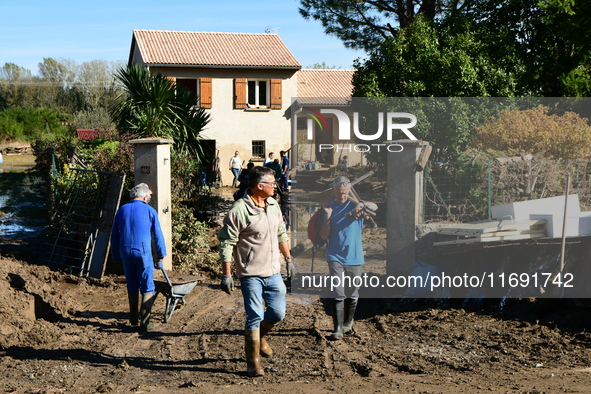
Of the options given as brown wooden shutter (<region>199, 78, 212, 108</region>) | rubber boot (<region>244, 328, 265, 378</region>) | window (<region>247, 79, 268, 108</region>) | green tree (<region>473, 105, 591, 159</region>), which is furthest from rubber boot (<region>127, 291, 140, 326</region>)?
window (<region>247, 79, 268, 108</region>)

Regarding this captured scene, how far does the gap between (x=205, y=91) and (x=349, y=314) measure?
22449 millimetres

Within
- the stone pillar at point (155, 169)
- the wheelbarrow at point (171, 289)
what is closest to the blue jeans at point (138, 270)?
the wheelbarrow at point (171, 289)

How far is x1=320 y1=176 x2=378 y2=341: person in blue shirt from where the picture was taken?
726 cm

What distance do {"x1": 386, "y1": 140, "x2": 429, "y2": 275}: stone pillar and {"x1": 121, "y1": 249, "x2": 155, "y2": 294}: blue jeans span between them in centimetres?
360

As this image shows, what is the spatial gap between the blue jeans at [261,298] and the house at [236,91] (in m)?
21.8

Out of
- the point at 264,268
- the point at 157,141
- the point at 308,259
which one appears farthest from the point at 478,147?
the point at 264,268

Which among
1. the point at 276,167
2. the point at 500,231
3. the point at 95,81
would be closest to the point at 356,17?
the point at 276,167

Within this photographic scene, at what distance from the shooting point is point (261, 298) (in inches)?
238

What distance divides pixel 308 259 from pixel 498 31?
341 inches

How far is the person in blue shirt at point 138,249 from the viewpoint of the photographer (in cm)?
750

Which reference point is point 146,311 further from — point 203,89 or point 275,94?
point 275,94

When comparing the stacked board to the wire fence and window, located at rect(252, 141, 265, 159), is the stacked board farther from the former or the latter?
window, located at rect(252, 141, 265, 159)

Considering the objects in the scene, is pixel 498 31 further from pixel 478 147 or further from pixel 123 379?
pixel 123 379

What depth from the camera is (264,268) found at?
5957 millimetres
